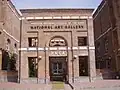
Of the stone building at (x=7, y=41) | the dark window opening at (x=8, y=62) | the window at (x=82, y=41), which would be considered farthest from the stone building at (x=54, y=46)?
the dark window opening at (x=8, y=62)

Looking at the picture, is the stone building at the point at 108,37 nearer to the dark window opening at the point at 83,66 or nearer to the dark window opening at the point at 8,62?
the dark window opening at the point at 83,66

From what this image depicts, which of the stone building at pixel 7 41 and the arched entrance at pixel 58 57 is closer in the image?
the arched entrance at pixel 58 57

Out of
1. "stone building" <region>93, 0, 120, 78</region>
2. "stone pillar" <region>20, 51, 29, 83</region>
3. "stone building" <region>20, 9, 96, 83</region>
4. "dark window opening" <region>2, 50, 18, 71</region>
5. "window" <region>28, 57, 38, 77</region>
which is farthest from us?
"stone building" <region>93, 0, 120, 78</region>

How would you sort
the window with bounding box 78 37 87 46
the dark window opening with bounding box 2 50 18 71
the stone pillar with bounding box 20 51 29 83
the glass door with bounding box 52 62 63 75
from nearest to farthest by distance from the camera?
1. the stone pillar with bounding box 20 51 29 83
2. the window with bounding box 78 37 87 46
3. the dark window opening with bounding box 2 50 18 71
4. the glass door with bounding box 52 62 63 75

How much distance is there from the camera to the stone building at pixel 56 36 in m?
31.8

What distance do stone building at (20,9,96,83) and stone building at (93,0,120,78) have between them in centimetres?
555

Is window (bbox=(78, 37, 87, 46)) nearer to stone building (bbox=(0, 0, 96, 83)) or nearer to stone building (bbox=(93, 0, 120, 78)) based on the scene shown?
stone building (bbox=(0, 0, 96, 83))

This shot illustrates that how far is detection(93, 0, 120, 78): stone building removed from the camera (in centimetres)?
3947

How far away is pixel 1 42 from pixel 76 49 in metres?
13.4

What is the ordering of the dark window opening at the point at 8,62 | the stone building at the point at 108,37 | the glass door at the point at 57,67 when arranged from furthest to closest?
1. the glass door at the point at 57,67
2. the stone building at the point at 108,37
3. the dark window opening at the point at 8,62

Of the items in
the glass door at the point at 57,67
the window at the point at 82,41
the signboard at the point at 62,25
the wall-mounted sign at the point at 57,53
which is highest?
the signboard at the point at 62,25

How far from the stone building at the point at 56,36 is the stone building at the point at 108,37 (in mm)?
5549

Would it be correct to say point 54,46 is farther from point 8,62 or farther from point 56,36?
point 8,62

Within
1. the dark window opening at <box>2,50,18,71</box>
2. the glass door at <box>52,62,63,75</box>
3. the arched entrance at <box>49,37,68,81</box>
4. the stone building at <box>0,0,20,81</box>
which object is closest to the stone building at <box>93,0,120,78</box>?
the arched entrance at <box>49,37,68,81</box>
